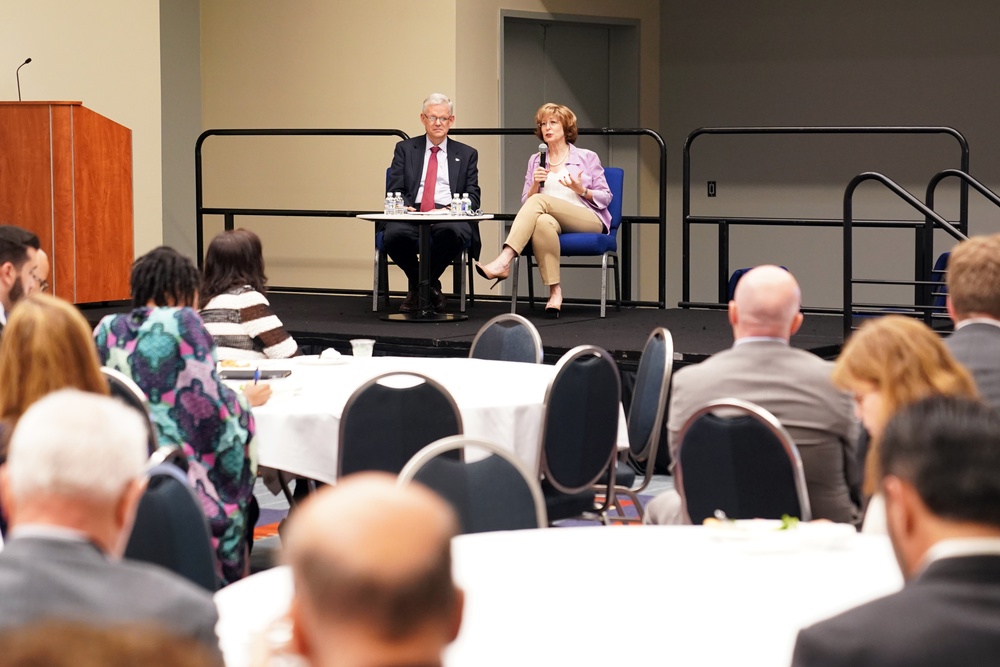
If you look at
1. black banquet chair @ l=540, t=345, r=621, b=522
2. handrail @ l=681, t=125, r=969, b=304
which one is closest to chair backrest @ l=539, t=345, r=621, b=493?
black banquet chair @ l=540, t=345, r=621, b=522

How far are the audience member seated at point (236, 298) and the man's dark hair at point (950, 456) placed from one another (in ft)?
10.3

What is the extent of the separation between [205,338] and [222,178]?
7.32 meters

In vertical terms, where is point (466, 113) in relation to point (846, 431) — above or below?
above

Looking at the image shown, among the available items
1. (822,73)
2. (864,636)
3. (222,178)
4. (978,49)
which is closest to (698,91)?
(822,73)

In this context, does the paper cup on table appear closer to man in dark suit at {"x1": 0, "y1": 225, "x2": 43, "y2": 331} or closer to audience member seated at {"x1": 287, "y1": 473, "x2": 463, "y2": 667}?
man in dark suit at {"x1": 0, "y1": 225, "x2": 43, "y2": 331}

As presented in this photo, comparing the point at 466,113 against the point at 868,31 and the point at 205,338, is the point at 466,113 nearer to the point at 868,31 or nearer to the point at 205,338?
the point at 868,31

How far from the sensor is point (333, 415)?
3.95m

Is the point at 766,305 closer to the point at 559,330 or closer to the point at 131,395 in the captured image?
the point at 131,395

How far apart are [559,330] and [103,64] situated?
361 cm

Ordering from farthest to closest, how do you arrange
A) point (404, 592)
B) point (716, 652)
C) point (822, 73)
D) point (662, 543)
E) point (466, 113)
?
point (822, 73)
point (466, 113)
point (662, 543)
point (716, 652)
point (404, 592)

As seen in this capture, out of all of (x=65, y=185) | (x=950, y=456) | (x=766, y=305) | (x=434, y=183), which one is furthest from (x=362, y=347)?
(x=65, y=185)

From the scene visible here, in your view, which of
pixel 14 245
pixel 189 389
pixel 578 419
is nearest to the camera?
pixel 189 389

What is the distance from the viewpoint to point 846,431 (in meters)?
3.19

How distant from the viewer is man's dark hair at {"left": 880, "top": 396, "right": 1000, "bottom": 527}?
144 cm
